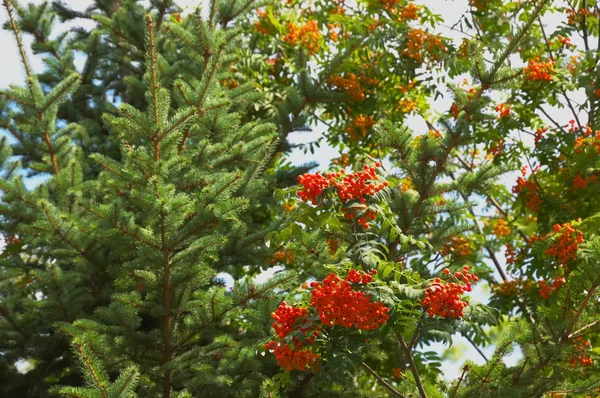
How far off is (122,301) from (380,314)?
191 cm

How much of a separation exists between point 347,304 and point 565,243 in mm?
2809

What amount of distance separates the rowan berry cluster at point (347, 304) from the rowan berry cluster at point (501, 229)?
5.14 m

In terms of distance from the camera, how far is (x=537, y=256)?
6949 millimetres

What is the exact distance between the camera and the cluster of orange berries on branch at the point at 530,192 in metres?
7.54

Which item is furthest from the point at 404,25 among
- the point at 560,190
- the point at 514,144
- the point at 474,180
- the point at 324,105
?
the point at 474,180

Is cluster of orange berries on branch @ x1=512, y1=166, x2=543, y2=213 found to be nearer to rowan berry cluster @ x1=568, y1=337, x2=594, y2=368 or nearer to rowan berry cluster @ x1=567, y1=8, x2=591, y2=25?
rowan berry cluster @ x1=567, y1=8, x2=591, y2=25

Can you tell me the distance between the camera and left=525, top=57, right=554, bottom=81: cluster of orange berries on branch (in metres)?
7.65

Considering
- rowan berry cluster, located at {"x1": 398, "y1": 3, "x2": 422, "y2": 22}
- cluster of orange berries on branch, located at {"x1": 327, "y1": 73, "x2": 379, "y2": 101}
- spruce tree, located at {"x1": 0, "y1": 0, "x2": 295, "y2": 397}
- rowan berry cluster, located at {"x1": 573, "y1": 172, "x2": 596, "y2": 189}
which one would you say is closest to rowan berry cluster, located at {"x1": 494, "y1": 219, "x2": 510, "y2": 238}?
rowan berry cluster, located at {"x1": 573, "y1": 172, "x2": 596, "y2": 189}

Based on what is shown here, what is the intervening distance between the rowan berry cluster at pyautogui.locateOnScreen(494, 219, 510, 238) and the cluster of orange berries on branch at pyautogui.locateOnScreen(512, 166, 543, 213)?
1.17 metres

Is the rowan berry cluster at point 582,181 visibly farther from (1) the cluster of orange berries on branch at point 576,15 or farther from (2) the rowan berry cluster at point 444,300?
(2) the rowan berry cluster at point 444,300

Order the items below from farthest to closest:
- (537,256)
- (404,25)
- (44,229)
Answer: (404,25), (537,256), (44,229)

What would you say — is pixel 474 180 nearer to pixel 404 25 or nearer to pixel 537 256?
pixel 537 256

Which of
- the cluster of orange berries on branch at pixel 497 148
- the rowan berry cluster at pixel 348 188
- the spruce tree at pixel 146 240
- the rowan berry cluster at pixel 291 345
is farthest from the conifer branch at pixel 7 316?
the cluster of orange berries on branch at pixel 497 148

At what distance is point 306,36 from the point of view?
865cm
